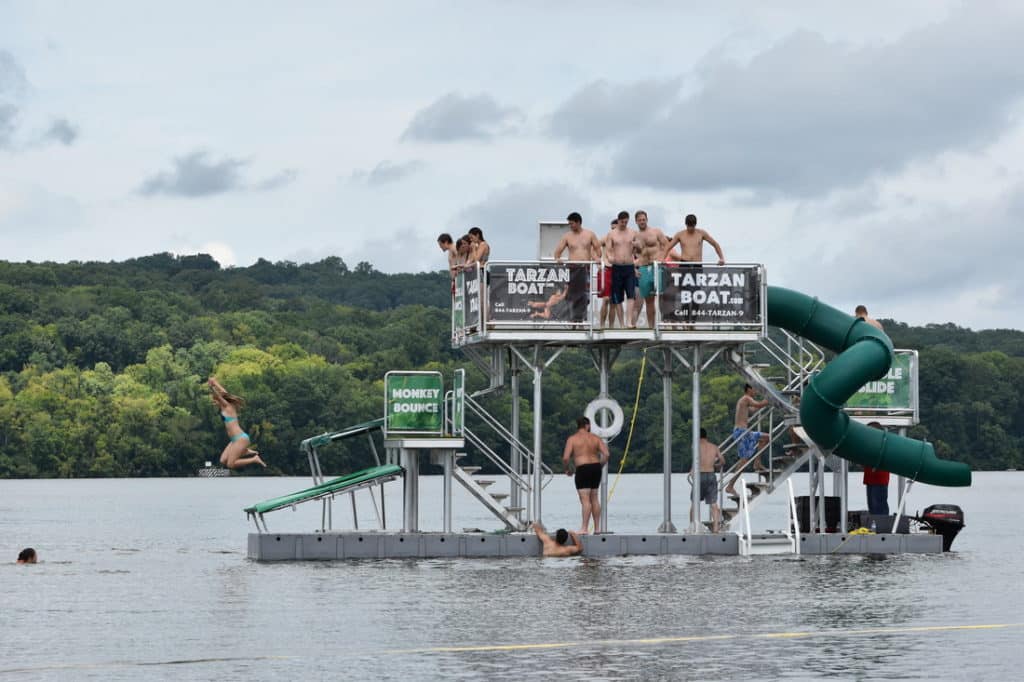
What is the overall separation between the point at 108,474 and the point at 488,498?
11587 centimetres

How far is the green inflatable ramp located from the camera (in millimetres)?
34625

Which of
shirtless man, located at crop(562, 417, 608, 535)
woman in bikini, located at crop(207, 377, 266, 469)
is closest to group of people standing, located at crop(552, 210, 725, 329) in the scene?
shirtless man, located at crop(562, 417, 608, 535)

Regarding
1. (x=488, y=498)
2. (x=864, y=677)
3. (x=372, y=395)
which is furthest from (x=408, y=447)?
(x=372, y=395)

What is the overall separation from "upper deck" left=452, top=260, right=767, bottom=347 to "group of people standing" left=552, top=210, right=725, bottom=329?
0.09 m

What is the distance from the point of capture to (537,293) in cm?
3609

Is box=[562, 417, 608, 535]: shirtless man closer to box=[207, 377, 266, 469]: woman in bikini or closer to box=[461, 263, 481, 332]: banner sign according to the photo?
box=[461, 263, 481, 332]: banner sign

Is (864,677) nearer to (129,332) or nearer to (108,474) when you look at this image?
(108,474)

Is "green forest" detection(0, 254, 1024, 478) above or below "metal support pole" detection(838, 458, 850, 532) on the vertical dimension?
above

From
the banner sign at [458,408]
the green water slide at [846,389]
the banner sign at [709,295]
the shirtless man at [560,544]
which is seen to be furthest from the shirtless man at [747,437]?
the banner sign at [458,408]

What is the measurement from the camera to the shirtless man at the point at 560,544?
116 feet

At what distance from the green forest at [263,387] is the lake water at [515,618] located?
79809 mm

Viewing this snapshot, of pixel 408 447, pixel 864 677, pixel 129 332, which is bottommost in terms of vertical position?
pixel 864 677

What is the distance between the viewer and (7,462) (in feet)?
482

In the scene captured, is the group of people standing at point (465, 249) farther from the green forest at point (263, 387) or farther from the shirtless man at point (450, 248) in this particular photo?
the green forest at point (263, 387)
